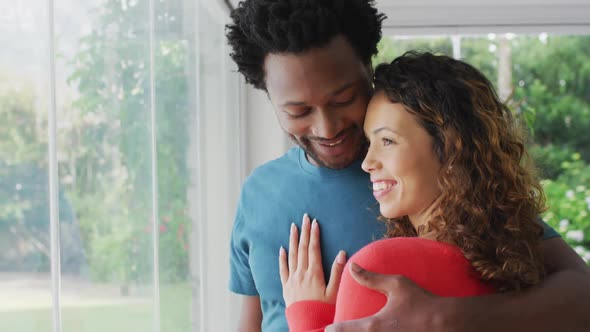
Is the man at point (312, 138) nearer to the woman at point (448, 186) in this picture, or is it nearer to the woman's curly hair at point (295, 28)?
the woman's curly hair at point (295, 28)

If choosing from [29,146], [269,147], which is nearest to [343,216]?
[29,146]

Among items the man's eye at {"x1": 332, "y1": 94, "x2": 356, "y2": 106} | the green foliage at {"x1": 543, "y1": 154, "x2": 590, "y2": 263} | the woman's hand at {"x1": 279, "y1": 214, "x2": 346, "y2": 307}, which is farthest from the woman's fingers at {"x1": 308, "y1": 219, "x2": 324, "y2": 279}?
the green foliage at {"x1": 543, "y1": 154, "x2": 590, "y2": 263}

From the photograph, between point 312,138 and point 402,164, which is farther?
point 312,138

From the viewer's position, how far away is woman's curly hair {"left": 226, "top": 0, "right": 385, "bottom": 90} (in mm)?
1424

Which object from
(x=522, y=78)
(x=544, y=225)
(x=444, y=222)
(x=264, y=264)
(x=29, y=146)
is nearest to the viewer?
(x=29, y=146)

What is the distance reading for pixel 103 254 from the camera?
1.33 m

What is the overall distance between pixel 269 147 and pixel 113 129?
1912 millimetres

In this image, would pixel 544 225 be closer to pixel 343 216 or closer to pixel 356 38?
pixel 343 216

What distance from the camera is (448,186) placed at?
1159mm

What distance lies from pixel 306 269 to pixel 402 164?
1.20 feet

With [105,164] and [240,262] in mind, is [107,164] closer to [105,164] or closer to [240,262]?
Result: [105,164]

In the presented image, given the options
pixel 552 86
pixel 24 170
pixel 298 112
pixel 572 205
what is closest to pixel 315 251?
pixel 298 112

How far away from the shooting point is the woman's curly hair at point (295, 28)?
1424 mm

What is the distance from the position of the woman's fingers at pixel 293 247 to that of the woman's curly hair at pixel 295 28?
0.31 metres
